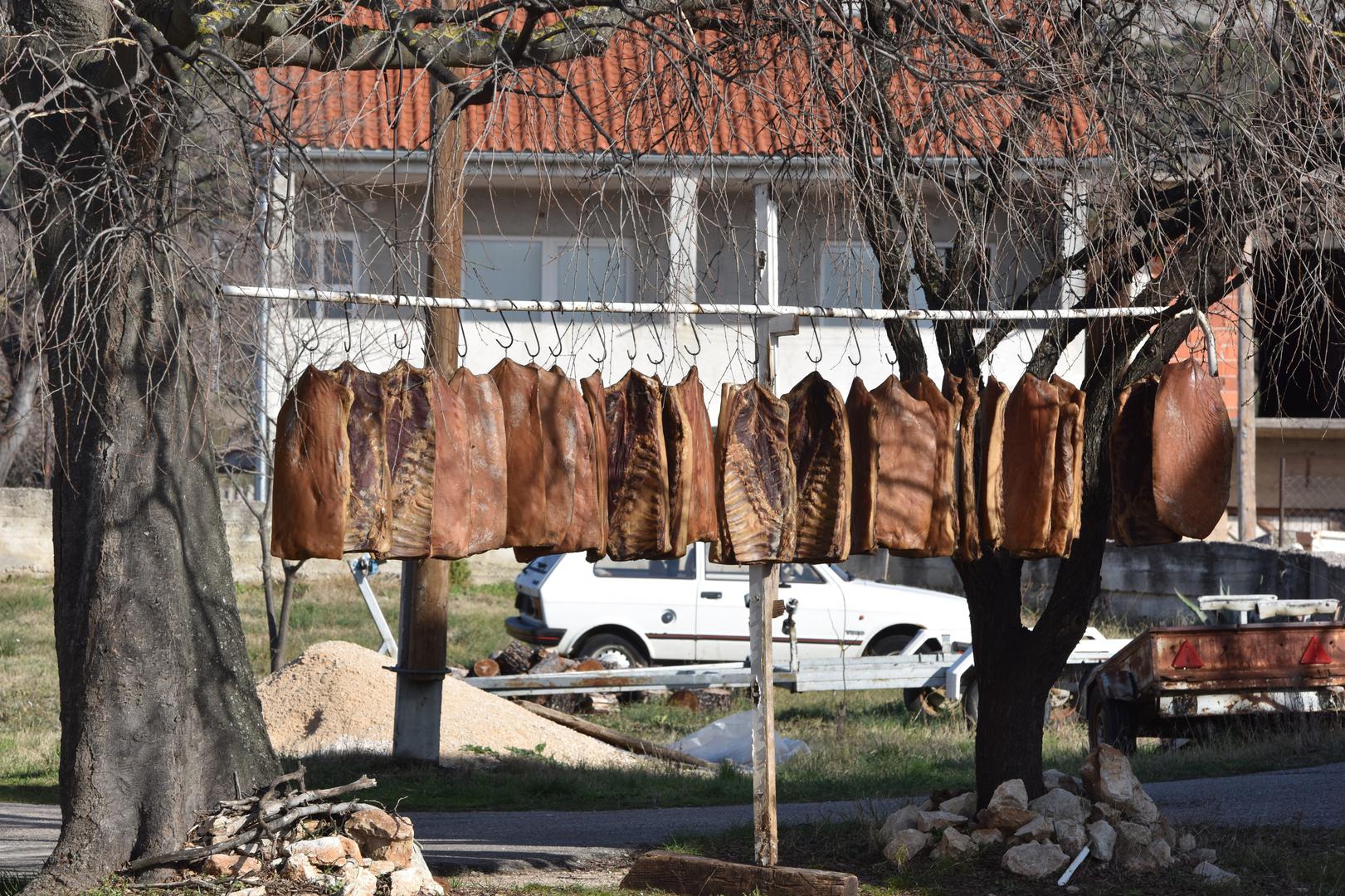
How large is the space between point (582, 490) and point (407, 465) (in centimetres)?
68

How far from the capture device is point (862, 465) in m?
5.82

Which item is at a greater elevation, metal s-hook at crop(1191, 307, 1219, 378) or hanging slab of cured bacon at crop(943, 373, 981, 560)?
metal s-hook at crop(1191, 307, 1219, 378)

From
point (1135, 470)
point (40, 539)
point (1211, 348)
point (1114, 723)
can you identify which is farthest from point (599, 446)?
point (40, 539)

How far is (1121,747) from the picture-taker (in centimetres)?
1154

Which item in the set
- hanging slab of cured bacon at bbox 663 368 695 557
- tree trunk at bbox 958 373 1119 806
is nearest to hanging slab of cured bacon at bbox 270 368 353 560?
hanging slab of cured bacon at bbox 663 368 695 557

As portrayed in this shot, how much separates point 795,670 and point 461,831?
5.17 metres

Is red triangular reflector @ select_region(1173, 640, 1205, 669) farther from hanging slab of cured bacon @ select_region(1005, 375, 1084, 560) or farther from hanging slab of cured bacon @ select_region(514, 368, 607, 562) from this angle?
hanging slab of cured bacon @ select_region(514, 368, 607, 562)

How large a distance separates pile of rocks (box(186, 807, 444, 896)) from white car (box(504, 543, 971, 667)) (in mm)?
8897

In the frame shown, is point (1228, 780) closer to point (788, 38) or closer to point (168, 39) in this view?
point (788, 38)

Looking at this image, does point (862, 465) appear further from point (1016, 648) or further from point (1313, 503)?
point (1313, 503)

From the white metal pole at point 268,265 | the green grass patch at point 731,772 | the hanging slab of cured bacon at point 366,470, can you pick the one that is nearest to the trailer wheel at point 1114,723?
the green grass patch at point 731,772

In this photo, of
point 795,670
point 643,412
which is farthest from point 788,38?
point 795,670

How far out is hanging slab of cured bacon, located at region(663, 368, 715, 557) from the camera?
5.59m

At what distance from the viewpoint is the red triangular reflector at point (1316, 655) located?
11.2 metres
